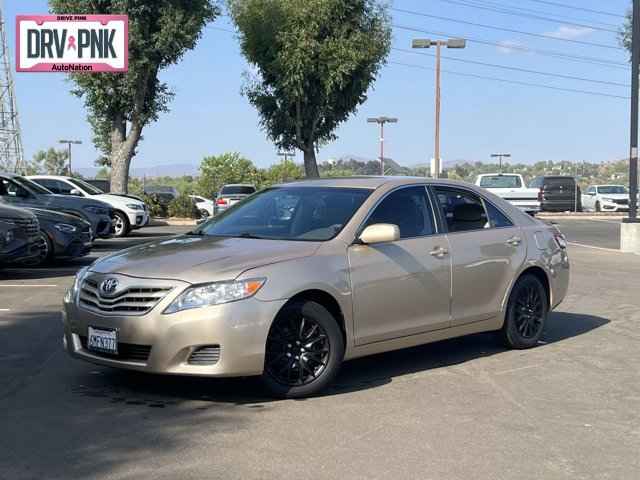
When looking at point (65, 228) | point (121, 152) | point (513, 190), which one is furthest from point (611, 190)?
point (65, 228)

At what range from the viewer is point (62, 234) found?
48.1ft

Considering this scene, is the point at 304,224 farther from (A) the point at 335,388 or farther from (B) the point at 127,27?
(B) the point at 127,27

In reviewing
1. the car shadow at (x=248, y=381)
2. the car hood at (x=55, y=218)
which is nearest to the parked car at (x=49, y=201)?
the car hood at (x=55, y=218)

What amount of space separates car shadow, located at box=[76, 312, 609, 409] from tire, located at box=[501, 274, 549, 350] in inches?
8.0

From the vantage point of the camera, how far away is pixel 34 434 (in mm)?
5391

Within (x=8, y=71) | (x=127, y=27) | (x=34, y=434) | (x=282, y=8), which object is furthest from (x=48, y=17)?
(x=34, y=434)

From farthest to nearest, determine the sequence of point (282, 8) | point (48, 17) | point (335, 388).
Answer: point (282, 8), point (48, 17), point (335, 388)

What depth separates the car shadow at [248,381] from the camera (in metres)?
6.34

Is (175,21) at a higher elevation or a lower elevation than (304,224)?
higher

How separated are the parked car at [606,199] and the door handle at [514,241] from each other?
116 feet

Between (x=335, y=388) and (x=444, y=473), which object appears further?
(x=335, y=388)

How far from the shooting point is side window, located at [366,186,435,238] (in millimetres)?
7207

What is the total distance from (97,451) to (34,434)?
57 cm

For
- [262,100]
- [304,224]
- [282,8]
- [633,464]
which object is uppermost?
[282,8]
